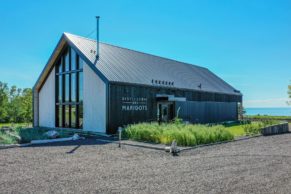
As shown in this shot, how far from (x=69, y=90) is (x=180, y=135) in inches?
409

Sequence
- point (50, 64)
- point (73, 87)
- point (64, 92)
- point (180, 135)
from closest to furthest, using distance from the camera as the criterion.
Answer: point (180, 135)
point (73, 87)
point (64, 92)
point (50, 64)

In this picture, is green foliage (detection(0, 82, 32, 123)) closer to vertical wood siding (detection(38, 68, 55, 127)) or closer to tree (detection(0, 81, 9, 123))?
tree (detection(0, 81, 9, 123))

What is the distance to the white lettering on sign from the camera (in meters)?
16.6

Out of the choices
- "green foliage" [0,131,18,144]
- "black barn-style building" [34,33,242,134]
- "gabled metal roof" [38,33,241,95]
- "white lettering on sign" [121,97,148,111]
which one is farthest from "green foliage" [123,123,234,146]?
"green foliage" [0,131,18,144]

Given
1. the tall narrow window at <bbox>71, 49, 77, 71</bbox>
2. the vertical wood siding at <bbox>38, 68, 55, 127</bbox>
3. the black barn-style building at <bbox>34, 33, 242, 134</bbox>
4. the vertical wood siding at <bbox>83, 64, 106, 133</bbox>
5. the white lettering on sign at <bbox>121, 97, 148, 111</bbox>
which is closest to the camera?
the vertical wood siding at <bbox>83, 64, 106, 133</bbox>

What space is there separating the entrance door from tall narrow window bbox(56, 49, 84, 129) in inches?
225

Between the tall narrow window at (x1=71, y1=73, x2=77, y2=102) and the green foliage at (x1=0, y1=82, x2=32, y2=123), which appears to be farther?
the green foliage at (x1=0, y1=82, x2=32, y2=123)

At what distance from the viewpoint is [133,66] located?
64.8ft

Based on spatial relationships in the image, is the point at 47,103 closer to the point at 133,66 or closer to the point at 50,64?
the point at 50,64

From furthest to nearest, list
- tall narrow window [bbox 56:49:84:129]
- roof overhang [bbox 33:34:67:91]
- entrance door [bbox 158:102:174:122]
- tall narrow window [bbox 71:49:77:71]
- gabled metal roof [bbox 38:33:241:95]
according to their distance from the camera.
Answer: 1. entrance door [bbox 158:102:174:122]
2. roof overhang [bbox 33:34:67:91]
3. tall narrow window [bbox 71:49:77:71]
4. tall narrow window [bbox 56:49:84:129]
5. gabled metal roof [bbox 38:33:241:95]

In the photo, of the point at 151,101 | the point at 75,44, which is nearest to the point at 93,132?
the point at 151,101

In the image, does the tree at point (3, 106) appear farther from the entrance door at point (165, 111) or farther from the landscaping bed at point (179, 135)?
the landscaping bed at point (179, 135)

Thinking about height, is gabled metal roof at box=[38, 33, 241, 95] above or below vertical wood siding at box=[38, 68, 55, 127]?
above

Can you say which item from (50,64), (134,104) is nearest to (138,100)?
(134,104)
